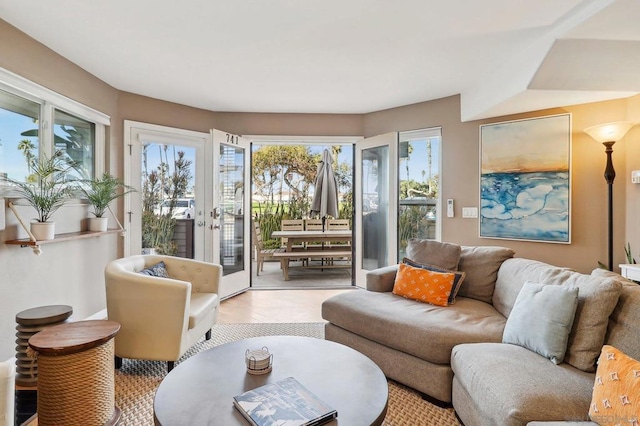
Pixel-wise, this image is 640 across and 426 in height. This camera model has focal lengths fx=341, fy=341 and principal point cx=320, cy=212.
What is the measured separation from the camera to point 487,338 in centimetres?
207

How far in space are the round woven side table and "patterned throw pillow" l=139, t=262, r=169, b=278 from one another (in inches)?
33.7

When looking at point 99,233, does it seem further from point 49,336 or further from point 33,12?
point 33,12

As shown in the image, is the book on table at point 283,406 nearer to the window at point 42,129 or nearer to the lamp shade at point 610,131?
the window at point 42,129

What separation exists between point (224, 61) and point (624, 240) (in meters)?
4.01

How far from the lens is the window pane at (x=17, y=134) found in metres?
2.52

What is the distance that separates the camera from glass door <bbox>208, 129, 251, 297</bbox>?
4.36 meters

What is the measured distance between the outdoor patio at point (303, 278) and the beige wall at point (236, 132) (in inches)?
78.4

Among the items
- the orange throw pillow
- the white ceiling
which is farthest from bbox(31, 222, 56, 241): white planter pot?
the orange throw pillow

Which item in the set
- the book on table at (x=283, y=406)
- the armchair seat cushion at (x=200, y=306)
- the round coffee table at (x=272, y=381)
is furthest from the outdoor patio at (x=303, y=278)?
the book on table at (x=283, y=406)

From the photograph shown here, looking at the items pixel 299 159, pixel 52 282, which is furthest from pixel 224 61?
pixel 299 159

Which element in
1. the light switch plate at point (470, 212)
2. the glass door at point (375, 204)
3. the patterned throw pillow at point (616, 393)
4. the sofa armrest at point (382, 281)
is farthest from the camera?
the glass door at point (375, 204)

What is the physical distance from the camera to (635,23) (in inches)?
A: 79.3

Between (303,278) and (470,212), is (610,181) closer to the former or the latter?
(470,212)

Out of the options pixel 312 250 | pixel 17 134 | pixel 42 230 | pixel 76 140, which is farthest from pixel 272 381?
pixel 312 250
